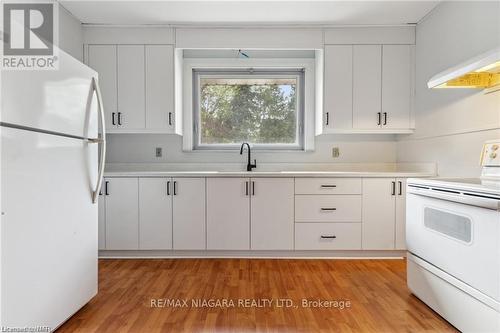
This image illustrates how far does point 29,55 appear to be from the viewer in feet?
4.41

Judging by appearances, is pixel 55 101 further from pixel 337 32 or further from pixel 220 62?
pixel 337 32

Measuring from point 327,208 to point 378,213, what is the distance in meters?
0.50

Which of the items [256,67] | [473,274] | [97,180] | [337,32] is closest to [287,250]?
[473,274]

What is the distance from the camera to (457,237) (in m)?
1.59

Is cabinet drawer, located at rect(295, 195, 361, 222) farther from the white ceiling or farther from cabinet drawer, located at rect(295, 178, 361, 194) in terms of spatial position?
the white ceiling

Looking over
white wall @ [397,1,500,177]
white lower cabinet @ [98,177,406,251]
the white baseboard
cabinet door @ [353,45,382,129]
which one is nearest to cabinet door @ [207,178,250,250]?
white lower cabinet @ [98,177,406,251]

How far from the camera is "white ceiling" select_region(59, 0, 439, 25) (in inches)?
105

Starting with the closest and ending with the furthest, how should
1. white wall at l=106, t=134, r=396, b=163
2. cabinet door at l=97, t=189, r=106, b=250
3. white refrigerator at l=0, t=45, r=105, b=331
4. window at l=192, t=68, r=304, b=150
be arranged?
white refrigerator at l=0, t=45, r=105, b=331
cabinet door at l=97, t=189, r=106, b=250
white wall at l=106, t=134, r=396, b=163
window at l=192, t=68, r=304, b=150

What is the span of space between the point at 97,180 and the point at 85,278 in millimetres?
614

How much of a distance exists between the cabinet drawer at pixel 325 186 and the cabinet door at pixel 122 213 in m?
1.59

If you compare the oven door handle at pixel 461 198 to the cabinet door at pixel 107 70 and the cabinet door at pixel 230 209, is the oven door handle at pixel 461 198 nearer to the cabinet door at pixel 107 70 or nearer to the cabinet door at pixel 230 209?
the cabinet door at pixel 230 209

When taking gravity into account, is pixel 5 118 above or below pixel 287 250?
above

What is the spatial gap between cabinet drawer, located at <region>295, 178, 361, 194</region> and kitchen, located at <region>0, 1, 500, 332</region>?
0.05 feet

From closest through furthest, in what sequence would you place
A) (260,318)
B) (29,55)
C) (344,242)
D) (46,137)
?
(29,55)
(46,137)
(260,318)
(344,242)
